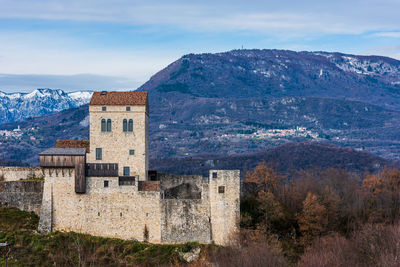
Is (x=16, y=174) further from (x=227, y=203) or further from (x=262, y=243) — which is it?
(x=262, y=243)

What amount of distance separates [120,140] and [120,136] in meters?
0.48

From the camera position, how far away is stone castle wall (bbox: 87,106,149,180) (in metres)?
77.4

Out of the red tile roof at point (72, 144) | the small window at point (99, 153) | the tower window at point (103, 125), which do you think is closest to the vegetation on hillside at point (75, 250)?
the small window at point (99, 153)

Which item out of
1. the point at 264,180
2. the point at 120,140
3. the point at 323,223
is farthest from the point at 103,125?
the point at 323,223

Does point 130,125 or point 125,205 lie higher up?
point 130,125

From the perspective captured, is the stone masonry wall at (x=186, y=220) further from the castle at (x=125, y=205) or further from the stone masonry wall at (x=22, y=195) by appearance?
the stone masonry wall at (x=22, y=195)

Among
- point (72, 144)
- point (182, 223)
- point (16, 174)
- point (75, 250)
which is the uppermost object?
point (72, 144)

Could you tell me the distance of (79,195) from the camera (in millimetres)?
74688

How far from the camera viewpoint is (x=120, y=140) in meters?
77.5

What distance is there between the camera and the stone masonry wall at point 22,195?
76.9 m

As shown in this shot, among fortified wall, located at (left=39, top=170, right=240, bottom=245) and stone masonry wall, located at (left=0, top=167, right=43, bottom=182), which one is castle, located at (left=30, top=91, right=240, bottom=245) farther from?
stone masonry wall, located at (left=0, top=167, right=43, bottom=182)

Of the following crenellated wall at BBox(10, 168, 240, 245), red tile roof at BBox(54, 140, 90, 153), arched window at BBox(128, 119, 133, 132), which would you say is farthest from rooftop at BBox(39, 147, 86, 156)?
arched window at BBox(128, 119, 133, 132)

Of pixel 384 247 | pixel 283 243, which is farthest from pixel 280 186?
pixel 384 247

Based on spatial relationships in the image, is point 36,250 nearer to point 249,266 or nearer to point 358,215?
point 249,266
